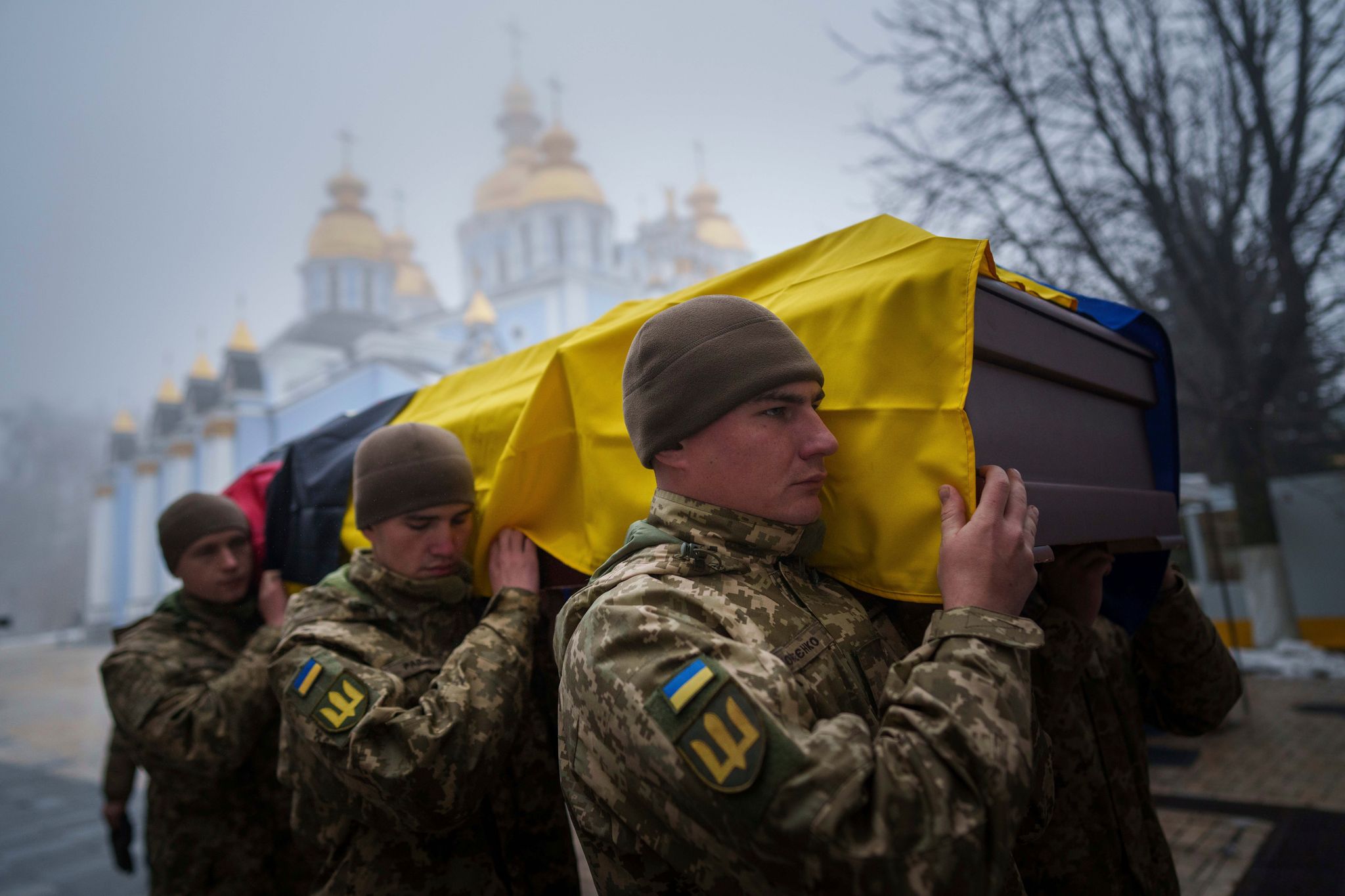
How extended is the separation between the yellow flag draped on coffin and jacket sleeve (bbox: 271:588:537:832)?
0.28 m

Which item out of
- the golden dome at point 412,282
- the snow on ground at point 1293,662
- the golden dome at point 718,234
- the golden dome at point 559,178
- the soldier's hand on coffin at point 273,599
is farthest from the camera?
the golden dome at point 412,282

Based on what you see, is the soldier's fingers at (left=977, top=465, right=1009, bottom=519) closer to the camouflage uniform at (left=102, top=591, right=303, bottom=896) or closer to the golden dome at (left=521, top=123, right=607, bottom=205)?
the camouflage uniform at (left=102, top=591, right=303, bottom=896)

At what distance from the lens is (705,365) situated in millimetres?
1261

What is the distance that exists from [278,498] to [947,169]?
873 centimetres

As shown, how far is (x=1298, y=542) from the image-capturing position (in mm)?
11109

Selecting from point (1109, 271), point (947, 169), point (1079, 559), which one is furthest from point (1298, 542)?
point (1079, 559)

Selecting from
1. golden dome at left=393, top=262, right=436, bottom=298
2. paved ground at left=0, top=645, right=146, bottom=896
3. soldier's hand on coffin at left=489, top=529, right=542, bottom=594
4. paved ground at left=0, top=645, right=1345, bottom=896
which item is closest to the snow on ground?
paved ground at left=0, top=645, right=1345, bottom=896

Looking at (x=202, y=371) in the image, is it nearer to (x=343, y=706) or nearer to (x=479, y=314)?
(x=479, y=314)

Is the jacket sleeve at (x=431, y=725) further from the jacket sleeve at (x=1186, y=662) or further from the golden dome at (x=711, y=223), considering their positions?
the golden dome at (x=711, y=223)

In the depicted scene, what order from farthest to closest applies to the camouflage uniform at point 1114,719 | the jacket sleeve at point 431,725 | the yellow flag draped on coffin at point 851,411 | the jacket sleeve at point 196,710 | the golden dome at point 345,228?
1. the golden dome at point 345,228
2. the jacket sleeve at point 196,710
3. the camouflage uniform at point 1114,719
4. the jacket sleeve at point 431,725
5. the yellow flag draped on coffin at point 851,411

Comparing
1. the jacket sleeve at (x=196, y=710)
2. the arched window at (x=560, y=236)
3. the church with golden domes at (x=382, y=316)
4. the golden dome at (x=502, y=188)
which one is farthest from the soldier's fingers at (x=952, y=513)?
the golden dome at (x=502, y=188)

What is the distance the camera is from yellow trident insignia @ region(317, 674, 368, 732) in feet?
5.47

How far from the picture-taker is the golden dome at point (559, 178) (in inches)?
1196

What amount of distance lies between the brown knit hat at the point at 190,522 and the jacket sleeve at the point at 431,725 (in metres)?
1.17
